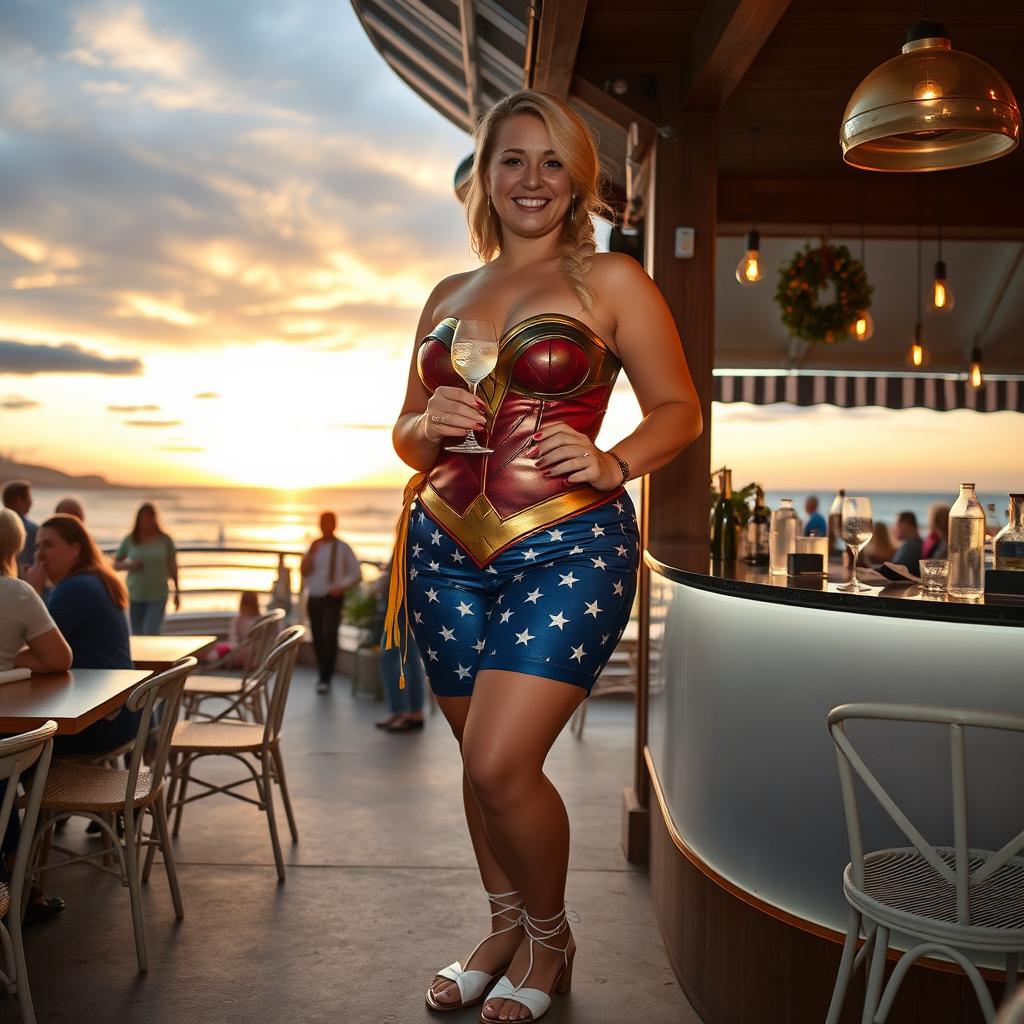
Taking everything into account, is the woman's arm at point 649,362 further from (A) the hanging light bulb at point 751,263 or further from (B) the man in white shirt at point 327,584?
(B) the man in white shirt at point 327,584

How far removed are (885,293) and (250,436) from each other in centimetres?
2258

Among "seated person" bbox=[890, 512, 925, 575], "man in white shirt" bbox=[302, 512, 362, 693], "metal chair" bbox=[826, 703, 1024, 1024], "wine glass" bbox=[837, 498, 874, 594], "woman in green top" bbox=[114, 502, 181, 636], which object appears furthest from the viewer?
"man in white shirt" bbox=[302, 512, 362, 693]

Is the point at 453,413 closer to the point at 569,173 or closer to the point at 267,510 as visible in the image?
the point at 569,173

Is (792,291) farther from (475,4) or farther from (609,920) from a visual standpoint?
(609,920)

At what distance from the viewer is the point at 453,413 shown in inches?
87.5

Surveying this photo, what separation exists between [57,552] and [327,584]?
4497mm

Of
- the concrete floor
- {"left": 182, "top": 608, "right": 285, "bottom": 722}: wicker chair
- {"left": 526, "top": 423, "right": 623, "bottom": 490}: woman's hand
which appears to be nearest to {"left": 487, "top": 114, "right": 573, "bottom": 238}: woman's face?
{"left": 526, "top": 423, "right": 623, "bottom": 490}: woman's hand

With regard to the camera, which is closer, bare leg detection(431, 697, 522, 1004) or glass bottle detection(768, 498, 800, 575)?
bare leg detection(431, 697, 522, 1004)

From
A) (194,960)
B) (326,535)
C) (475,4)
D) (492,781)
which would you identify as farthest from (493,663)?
(326,535)

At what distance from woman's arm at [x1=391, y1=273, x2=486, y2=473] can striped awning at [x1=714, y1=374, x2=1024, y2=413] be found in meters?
6.87

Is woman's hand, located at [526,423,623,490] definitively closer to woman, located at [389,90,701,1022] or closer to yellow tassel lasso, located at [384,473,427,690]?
woman, located at [389,90,701,1022]

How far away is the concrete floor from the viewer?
277 centimetres

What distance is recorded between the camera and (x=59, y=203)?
1495 cm

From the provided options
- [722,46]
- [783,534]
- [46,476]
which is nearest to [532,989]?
[783,534]
